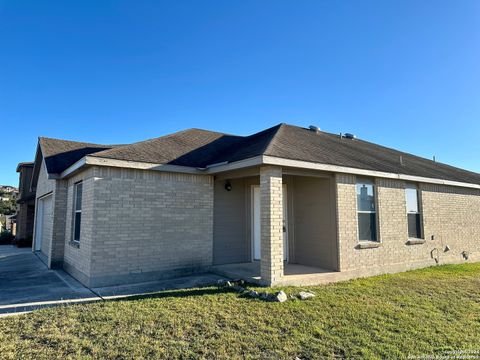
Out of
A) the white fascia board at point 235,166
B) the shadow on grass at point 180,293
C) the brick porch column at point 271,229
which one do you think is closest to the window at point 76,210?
the white fascia board at point 235,166

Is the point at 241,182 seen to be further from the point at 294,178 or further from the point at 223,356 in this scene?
the point at 223,356

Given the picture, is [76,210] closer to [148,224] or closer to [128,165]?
[148,224]

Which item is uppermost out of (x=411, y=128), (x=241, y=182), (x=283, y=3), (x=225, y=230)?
(x=283, y=3)

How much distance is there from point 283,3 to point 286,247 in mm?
7761

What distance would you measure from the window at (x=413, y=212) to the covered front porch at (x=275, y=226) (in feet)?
12.0

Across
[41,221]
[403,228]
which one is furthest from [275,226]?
[41,221]

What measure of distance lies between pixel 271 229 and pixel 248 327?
2518 mm

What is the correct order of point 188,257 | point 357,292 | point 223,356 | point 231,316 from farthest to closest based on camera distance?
point 188,257 → point 357,292 → point 231,316 → point 223,356

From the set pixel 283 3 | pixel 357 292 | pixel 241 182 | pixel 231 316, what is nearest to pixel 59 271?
pixel 241 182

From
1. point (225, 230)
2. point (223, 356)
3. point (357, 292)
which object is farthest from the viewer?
point (225, 230)

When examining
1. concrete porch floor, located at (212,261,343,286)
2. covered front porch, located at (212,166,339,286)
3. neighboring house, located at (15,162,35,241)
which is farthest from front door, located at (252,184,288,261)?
neighboring house, located at (15,162,35,241)

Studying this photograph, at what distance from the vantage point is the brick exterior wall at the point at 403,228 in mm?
Answer: 8094

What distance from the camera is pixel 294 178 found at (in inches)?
376

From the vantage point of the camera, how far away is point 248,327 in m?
4.42
